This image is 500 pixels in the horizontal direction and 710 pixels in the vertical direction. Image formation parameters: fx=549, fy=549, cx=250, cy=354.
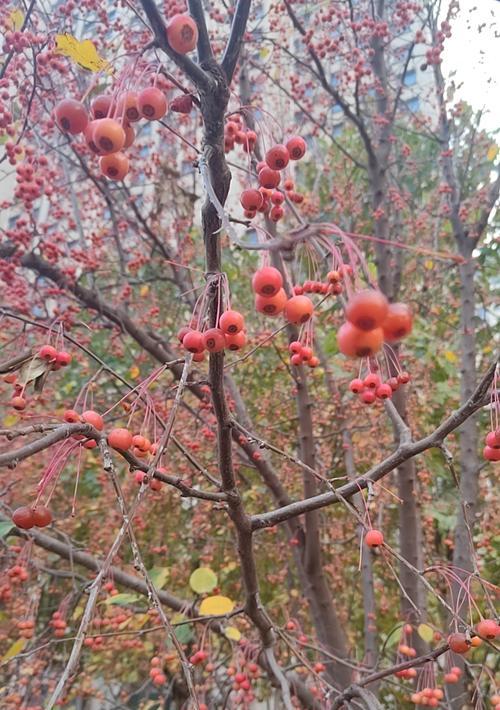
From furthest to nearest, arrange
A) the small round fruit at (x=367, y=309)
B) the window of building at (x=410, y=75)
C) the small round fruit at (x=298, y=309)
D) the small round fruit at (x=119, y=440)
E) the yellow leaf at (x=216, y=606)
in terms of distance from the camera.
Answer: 1. the window of building at (x=410, y=75)
2. the yellow leaf at (x=216, y=606)
3. the small round fruit at (x=119, y=440)
4. the small round fruit at (x=298, y=309)
5. the small round fruit at (x=367, y=309)

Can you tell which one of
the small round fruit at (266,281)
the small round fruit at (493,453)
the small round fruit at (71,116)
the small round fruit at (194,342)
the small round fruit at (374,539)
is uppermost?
the small round fruit at (71,116)

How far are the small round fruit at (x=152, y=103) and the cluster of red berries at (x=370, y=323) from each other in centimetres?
70

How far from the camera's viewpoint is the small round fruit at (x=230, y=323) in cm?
119

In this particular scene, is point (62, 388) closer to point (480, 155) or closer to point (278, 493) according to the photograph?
point (278, 493)

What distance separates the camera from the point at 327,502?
1541mm

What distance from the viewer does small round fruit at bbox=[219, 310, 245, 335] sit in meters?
1.19

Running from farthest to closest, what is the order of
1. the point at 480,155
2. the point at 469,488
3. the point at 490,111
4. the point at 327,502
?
the point at 480,155 → the point at 490,111 → the point at 469,488 → the point at 327,502

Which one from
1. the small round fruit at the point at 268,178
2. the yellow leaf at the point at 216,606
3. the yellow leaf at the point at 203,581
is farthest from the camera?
the yellow leaf at the point at 203,581

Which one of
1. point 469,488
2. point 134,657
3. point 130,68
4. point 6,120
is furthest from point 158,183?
point 134,657

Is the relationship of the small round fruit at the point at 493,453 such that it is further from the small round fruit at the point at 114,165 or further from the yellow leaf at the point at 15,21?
the yellow leaf at the point at 15,21

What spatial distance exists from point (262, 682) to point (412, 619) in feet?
6.37

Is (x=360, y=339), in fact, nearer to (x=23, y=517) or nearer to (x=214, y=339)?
(x=214, y=339)

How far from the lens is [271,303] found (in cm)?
113

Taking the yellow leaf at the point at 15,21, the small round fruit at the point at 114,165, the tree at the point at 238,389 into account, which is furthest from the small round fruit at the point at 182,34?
the yellow leaf at the point at 15,21
